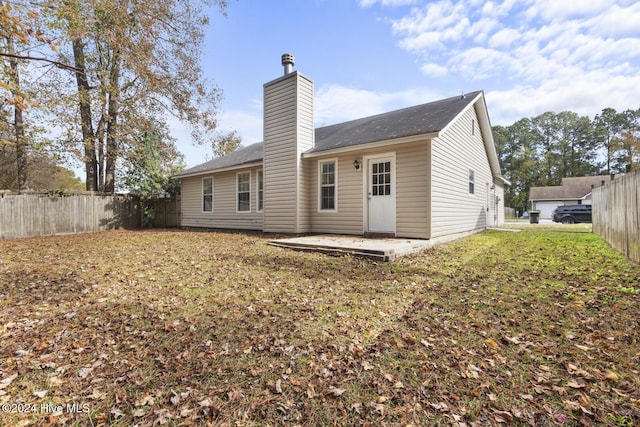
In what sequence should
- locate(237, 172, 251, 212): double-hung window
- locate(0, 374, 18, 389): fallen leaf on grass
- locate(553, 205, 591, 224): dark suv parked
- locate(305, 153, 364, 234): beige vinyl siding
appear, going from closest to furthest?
locate(0, 374, 18, 389): fallen leaf on grass
locate(305, 153, 364, 234): beige vinyl siding
locate(237, 172, 251, 212): double-hung window
locate(553, 205, 591, 224): dark suv parked

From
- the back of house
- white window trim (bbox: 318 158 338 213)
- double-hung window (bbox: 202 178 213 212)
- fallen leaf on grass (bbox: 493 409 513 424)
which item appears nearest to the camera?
fallen leaf on grass (bbox: 493 409 513 424)

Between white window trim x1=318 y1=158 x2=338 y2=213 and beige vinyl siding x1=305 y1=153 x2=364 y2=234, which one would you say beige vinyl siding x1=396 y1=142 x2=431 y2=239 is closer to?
beige vinyl siding x1=305 y1=153 x2=364 y2=234

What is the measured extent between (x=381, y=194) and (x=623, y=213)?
16.9ft

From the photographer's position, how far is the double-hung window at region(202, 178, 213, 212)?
541 inches

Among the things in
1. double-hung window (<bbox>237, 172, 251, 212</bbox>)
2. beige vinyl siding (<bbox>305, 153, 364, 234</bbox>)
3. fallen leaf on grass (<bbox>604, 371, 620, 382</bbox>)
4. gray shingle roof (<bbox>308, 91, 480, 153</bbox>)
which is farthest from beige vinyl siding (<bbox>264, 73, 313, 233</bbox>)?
fallen leaf on grass (<bbox>604, 371, 620, 382</bbox>)

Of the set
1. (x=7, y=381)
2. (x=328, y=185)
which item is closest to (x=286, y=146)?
(x=328, y=185)

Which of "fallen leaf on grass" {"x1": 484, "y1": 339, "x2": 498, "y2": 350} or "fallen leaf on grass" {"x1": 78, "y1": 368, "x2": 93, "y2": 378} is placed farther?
"fallen leaf on grass" {"x1": 484, "y1": 339, "x2": 498, "y2": 350}

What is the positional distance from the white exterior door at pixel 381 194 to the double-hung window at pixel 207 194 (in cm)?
836

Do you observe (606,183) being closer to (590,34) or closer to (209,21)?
(590,34)

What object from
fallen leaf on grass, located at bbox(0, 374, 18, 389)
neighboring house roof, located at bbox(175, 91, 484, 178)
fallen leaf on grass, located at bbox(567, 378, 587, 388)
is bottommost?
fallen leaf on grass, located at bbox(0, 374, 18, 389)

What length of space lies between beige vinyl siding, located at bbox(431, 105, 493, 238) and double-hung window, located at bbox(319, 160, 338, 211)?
3.08m

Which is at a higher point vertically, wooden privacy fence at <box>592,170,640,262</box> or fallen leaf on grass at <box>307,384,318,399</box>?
wooden privacy fence at <box>592,170,640,262</box>

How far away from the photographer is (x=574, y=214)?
19.3 metres

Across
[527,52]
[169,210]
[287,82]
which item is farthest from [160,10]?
[527,52]
